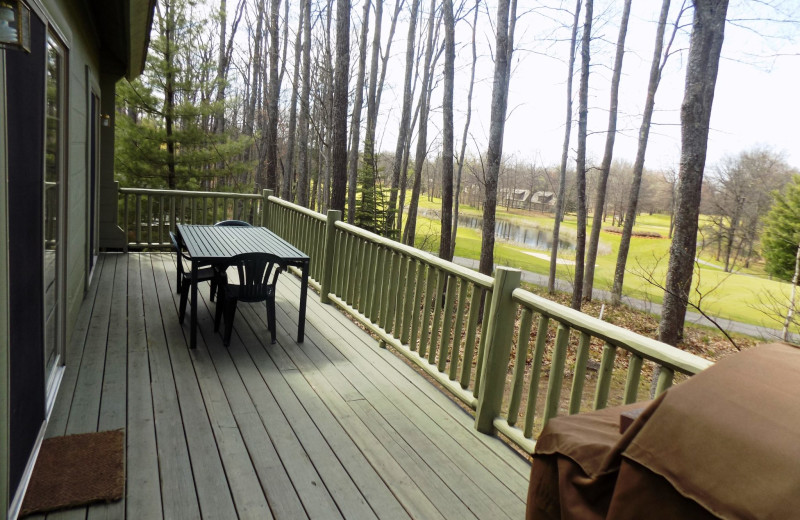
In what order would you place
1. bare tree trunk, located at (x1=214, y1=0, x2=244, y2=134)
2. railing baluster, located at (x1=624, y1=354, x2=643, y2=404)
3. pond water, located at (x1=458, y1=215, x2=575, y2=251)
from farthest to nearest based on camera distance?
pond water, located at (x1=458, y1=215, x2=575, y2=251) < bare tree trunk, located at (x1=214, y1=0, x2=244, y2=134) < railing baluster, located at (x1=624, y1=354, x2=643, y2=404)

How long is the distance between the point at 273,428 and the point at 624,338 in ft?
5.75

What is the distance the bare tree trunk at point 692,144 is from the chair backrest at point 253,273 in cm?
486

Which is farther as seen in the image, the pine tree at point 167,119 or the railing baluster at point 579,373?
the pine tree at point 167,119

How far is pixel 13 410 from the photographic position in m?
1.79

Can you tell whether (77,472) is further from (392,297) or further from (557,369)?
(392,297)

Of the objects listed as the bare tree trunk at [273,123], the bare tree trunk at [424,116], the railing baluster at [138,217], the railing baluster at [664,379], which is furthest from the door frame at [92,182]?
the bare tree trunk at [424,116]

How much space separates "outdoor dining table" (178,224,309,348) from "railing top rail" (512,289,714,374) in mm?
1944

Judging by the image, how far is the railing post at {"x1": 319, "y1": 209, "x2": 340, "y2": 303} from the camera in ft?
16.4

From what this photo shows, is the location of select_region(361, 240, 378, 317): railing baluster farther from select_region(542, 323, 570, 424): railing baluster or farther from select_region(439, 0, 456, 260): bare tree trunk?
select_region(439, 0, 456, 260): bare tree trunk

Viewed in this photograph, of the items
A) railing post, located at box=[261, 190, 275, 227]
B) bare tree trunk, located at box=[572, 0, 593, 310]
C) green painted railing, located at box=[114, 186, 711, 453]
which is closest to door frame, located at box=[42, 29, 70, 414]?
green painted railing, located at box=[114, 186, 711, 453]

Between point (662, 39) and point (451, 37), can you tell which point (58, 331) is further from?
point (662, 39)

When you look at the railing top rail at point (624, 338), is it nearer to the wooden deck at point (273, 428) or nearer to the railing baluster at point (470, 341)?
the railing baluster at point (470, 341)

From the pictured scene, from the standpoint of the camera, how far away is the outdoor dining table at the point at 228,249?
143 inches

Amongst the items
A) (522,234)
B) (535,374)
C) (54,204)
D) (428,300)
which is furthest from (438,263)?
(522,234)
